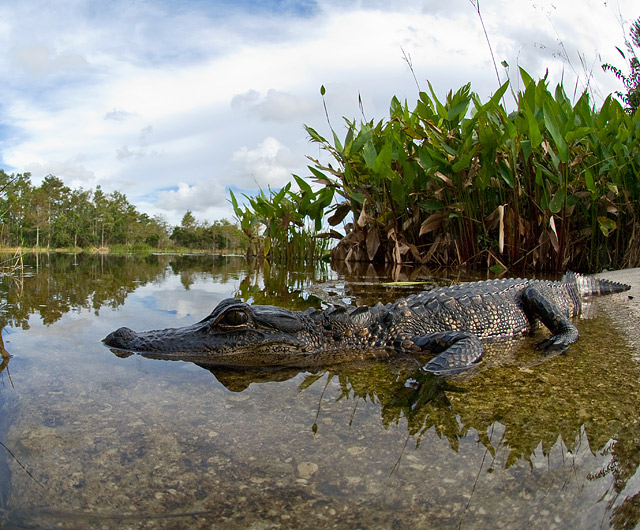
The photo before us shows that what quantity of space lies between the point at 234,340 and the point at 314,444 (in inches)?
49.7

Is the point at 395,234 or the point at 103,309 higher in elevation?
the point at 395,234

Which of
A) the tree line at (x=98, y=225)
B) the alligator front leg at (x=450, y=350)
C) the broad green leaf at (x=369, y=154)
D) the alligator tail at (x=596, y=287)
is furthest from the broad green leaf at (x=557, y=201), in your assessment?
the tree line at (x=98, y=225)

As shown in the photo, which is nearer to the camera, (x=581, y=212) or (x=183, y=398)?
(x=183, y=398)

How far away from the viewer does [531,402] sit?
1.85m

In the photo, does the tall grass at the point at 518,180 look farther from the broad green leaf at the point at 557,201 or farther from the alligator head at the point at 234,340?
the alligator head at the point at 234,340

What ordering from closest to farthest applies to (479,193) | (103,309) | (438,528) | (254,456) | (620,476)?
(438,528), (620,476), (254,456), (103,309), (479,193)

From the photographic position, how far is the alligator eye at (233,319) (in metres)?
2.60

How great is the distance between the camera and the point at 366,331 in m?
2.93

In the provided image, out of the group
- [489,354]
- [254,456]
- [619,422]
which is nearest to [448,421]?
[619,422]

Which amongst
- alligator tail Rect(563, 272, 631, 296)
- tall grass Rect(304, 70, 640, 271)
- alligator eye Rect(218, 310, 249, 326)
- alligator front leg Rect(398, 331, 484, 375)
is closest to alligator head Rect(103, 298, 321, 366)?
alligator eye Rect(218, 310, 249, 326)

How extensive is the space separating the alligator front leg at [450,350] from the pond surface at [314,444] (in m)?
0.10

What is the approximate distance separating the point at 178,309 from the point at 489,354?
2566mm

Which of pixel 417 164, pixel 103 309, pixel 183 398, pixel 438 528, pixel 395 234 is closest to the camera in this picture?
pixel 438 528

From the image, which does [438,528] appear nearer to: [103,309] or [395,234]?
[103,309]
